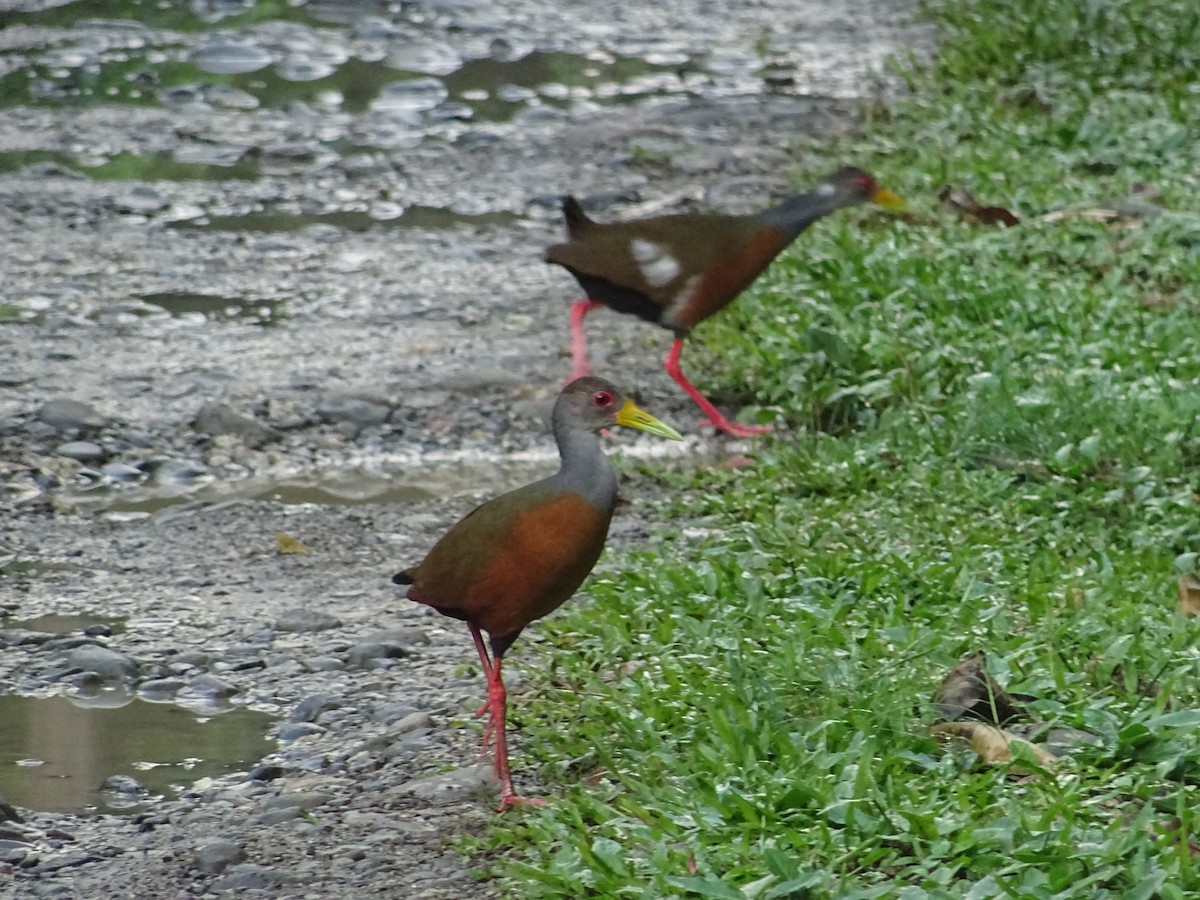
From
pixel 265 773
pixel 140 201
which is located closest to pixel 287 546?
pixel 265 773

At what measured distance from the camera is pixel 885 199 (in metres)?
7.99

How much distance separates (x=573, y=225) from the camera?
722 cm

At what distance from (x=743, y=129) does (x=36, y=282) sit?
4.25 meters

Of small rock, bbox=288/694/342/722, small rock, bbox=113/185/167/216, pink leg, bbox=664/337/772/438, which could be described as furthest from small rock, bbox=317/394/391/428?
small rock, bbox=113/185/167/216

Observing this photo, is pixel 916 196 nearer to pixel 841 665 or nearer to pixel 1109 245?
pixel 1109 245

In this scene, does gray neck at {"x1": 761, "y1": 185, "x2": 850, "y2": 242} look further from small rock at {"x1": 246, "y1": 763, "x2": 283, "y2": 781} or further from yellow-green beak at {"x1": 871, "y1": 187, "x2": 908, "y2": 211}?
small rock at {"x1": 246, "y1": 763, "x2": 283, "y2": 781}

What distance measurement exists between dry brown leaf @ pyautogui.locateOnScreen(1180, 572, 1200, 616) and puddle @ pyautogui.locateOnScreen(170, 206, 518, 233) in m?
5.02

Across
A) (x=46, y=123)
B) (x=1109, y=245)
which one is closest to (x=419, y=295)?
(x=1109, y=245)

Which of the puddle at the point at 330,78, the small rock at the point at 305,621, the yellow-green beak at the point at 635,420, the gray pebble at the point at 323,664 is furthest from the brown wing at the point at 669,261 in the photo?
the puddle at the point at 330,78

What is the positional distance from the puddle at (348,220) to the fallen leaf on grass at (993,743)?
5.64 meters

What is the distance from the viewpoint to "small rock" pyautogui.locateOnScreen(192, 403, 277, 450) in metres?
6.91

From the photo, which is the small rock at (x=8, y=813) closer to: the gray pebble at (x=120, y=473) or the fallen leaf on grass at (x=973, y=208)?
the gray pebble at (x=120, y=473)

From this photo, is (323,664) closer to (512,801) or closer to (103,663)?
(103,663)

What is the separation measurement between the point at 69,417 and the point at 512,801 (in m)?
3.14
